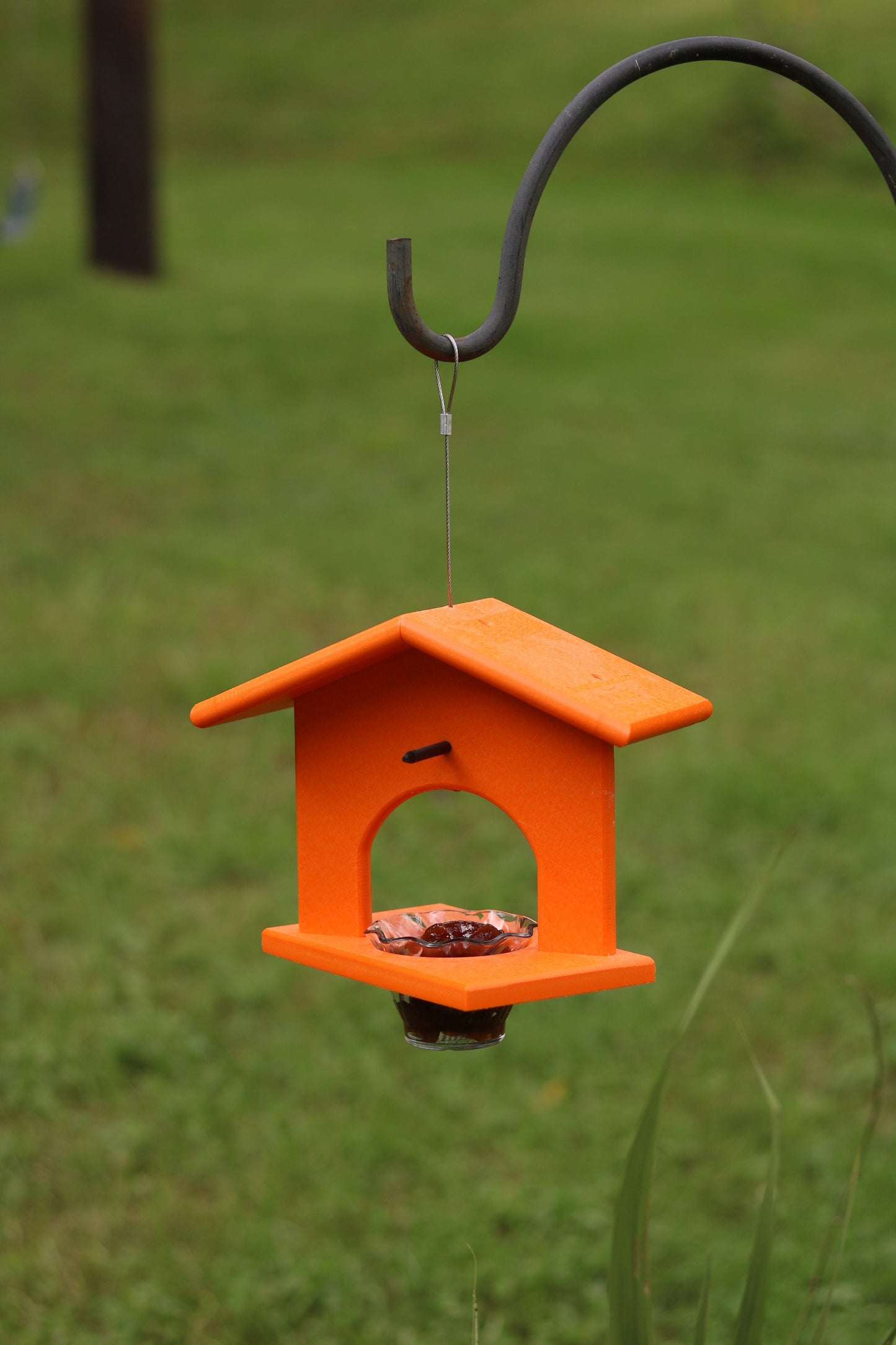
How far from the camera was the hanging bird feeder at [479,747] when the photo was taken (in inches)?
54.0

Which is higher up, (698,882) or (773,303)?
(773,303)

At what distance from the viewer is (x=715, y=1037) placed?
387 centimetres

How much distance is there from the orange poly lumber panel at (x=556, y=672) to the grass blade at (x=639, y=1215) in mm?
182

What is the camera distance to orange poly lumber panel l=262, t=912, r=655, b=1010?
141 cm

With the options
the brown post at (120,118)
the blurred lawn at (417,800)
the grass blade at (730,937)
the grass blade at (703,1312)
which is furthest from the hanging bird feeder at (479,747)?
the brown post at (120,118)

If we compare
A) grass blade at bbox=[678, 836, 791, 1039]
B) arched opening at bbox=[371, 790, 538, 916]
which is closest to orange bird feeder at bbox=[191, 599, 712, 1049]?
grass blade at bbox=[678, 836, 791, 1039]

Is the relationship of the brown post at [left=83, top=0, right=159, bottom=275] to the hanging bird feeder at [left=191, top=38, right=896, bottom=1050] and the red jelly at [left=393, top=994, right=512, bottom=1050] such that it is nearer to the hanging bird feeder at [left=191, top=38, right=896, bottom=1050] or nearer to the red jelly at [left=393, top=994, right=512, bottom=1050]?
the hanging bird feeder at [left=191, top=38, right=896, bottom=1050]

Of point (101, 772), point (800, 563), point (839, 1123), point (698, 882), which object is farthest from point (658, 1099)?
point (800, 563)

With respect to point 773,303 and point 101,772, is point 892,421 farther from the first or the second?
point 101,772

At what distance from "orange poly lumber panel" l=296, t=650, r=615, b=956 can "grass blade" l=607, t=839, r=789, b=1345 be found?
0.53 ft

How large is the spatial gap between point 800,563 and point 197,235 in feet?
26.4

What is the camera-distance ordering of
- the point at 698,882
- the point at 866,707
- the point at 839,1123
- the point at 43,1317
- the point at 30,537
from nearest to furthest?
the point at 43,1317, the point at 839,1123, the point at 698,882, the point at 866,707, the point at 30,537

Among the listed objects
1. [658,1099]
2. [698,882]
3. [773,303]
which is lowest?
[698,882]

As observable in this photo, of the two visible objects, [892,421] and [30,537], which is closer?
[30,537]
